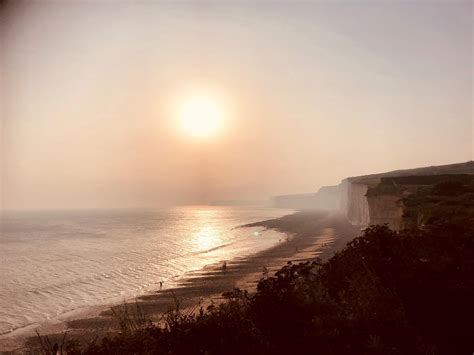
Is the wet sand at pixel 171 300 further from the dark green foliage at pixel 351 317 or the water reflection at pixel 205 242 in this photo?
the water reflection at pixel 205 242

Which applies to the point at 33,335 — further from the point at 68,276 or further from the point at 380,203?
the point at 380,203

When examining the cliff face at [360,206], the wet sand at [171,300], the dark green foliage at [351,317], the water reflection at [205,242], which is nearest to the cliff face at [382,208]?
the wet sand at [171,300]

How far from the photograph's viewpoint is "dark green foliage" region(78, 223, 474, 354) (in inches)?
328

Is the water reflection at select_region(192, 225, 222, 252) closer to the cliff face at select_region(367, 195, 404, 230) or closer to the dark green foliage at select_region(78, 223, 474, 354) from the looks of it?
the cliff face at select_region(367, 195, 404, 230)

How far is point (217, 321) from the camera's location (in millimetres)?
9297

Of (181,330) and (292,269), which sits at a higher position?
(292,269)

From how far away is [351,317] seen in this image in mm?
9234

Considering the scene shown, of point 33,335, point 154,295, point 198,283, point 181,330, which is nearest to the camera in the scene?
point 181,330

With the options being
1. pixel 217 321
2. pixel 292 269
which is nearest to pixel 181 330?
pixel 217 321

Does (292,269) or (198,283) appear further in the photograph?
(198,283)

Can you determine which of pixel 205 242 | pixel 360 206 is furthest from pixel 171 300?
pixel 360 206

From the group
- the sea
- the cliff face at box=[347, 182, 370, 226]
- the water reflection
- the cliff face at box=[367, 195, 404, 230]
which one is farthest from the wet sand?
the cliff face at box=[347, 182, 370, 226]

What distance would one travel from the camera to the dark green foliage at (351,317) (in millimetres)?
8328

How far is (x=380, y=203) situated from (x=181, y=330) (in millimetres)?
37614
